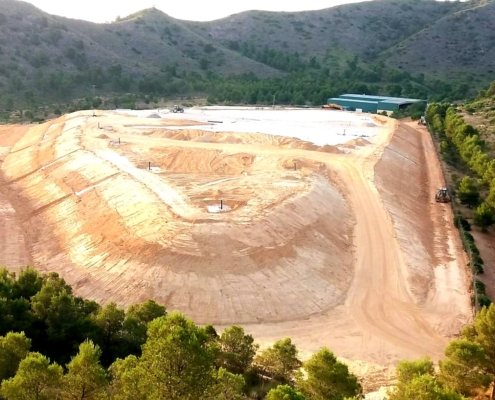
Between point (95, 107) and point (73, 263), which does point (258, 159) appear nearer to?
point (73, 263)

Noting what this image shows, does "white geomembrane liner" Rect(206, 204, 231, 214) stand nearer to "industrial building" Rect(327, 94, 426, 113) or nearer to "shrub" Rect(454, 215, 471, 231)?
"shrub" Rect(454, 215, 471, 231)

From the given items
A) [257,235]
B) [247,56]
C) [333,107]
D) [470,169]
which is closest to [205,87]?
[333,107]

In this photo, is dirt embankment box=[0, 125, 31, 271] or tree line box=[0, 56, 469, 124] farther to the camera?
tree line box=[0, 56, 469, 124]

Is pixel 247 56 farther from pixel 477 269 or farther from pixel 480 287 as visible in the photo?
pixel 480 287

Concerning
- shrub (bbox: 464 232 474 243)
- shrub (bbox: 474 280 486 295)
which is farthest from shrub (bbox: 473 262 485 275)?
shrub (bbox: 464 232 474 243)

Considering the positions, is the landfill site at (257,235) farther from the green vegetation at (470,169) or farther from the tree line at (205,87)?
the tree line at (205,87)
